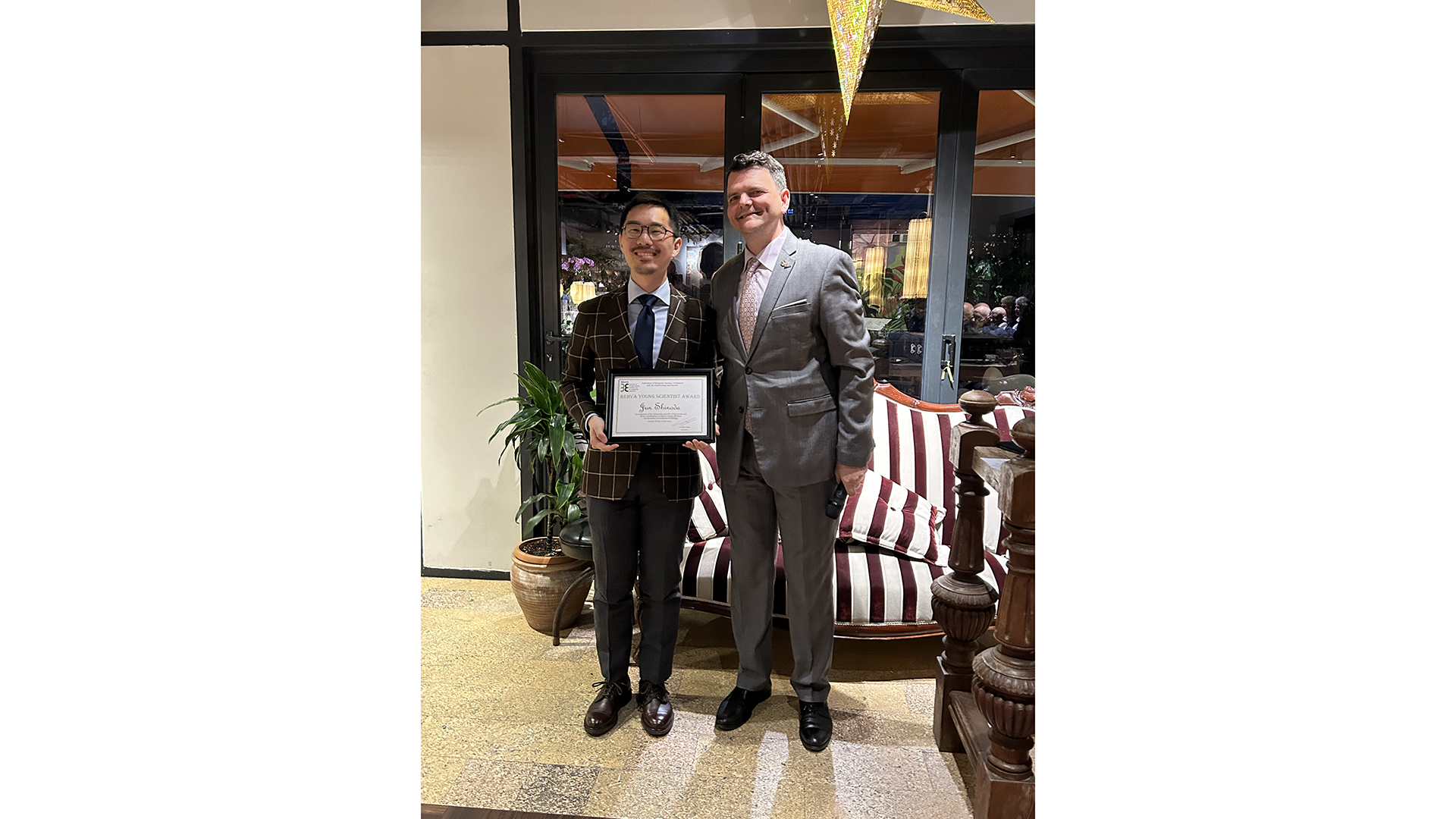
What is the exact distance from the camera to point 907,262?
3.38 m

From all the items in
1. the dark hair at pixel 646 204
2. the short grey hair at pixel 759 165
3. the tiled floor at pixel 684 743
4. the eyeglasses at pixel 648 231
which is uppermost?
the short grey hair at pixel 759 165

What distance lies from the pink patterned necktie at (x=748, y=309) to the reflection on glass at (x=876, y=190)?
4.78 ft

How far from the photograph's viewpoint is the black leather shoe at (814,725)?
1975 mm

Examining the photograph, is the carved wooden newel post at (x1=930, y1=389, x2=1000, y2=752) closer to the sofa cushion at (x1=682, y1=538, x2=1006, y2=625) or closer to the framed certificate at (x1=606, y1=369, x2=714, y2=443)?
the sofa cushion at (x1=682, y1=538, x2=1006, y2=625)

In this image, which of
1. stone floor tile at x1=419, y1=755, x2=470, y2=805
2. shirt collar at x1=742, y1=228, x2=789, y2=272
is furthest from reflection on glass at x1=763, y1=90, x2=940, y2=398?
stone floor tile at x1=419, y1=755, x2=470, y2=805

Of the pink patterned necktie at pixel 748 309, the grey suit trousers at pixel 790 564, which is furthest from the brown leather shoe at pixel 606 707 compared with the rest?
the pink patterned necktie at pixel 748 309

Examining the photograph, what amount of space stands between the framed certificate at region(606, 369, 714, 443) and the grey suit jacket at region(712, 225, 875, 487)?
15cm

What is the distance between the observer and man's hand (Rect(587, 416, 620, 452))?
2016 millimetres

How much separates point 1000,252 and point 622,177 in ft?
6.27

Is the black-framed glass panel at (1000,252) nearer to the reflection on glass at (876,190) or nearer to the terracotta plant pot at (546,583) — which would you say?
the reflection on glass at (876,190)

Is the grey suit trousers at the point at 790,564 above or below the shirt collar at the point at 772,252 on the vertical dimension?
below

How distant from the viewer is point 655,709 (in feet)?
6.83

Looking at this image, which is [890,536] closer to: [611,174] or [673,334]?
[673,334]
